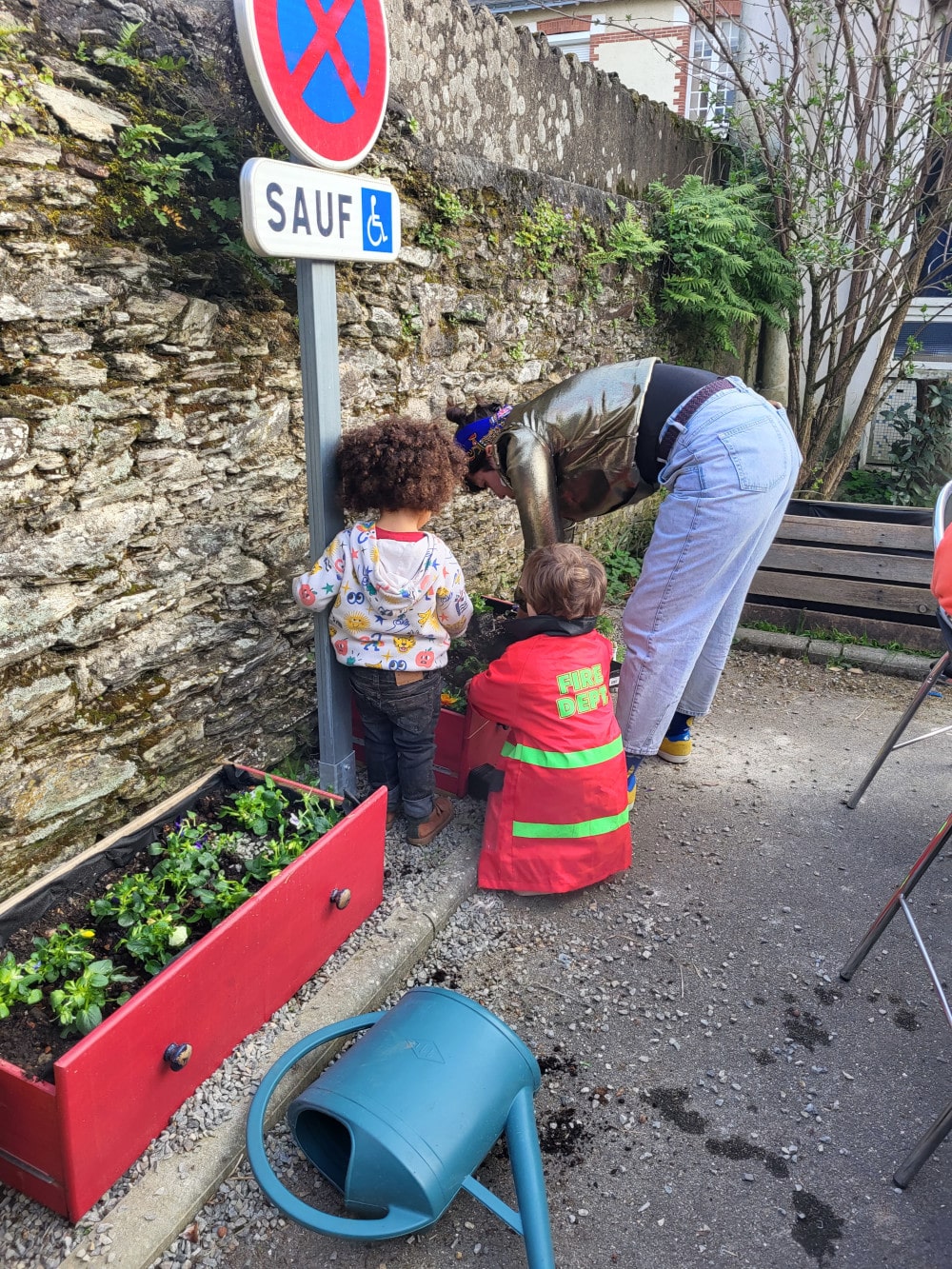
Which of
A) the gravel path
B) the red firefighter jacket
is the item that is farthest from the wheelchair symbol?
the gravel path

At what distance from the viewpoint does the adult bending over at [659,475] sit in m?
2.97

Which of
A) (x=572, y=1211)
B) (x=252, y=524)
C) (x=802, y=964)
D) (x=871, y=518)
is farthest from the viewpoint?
(x=871, y=518)

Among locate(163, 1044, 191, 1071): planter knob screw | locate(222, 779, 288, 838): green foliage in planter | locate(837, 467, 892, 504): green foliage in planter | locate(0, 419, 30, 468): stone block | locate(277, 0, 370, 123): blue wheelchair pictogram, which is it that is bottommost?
locate(163, 1044, 191, 1071): planter knob screw

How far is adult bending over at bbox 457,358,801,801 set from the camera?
297 centimetres

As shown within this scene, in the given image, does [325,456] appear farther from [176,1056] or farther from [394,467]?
[176,1056]

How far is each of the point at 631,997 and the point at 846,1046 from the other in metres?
0.60

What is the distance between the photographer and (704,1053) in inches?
97.8

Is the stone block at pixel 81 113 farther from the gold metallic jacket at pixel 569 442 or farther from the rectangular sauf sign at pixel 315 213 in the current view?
the gold metallic jacket at pixel 569 442

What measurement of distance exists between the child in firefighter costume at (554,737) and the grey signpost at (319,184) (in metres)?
0.62

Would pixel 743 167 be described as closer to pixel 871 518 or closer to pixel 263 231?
pixel 871 518

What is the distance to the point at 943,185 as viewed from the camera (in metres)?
6.36

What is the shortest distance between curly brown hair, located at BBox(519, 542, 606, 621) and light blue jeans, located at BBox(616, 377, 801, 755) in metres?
0.26

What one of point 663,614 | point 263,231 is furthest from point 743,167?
point 263,231

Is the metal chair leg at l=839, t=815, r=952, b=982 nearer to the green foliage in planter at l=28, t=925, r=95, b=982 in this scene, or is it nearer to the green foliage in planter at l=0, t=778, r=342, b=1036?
the green foliage in planter at l=0, t=778, r=342, b=1036
